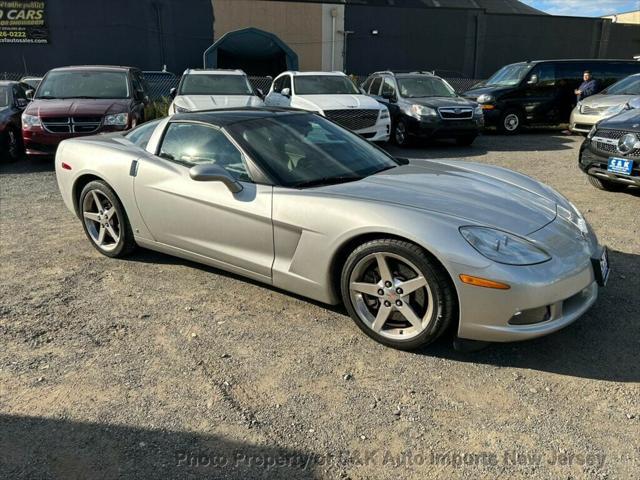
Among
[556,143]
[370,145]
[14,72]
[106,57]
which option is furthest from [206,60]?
[370,145]

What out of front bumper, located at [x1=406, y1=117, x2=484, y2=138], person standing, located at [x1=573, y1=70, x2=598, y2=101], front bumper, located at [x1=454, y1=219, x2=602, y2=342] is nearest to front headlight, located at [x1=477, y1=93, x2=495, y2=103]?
person standing, located at [x1=573, y1=70, x2=598, y2=101]

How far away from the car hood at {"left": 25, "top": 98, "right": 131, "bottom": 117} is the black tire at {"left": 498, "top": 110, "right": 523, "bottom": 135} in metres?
8.94

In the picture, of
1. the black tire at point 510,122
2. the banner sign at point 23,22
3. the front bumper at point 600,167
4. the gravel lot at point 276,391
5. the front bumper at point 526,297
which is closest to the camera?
the gravel lot at point 276,391

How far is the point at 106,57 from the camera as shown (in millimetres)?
22672

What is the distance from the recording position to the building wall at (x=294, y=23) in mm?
24656

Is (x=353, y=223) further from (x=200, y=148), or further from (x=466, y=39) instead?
(x=466, y=39)

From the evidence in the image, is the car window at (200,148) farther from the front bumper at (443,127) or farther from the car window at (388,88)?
the car window at (388,88)

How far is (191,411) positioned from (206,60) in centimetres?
2092

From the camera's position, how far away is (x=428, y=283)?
294 cm

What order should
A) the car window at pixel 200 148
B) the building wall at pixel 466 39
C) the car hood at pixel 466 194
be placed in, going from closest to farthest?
the car hood at pixel 466 194, the car window at pixel 200 148, the building wall at pixel 466 39

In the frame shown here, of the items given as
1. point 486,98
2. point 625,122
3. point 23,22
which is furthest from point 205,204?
point 23,22

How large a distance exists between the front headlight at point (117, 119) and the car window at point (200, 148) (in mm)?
5124

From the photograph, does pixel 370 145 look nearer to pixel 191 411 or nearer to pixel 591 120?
pixel 191 411

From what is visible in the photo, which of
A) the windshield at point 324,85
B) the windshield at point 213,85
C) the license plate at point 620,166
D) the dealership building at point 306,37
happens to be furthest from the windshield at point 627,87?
the dealership building at point 306,37
